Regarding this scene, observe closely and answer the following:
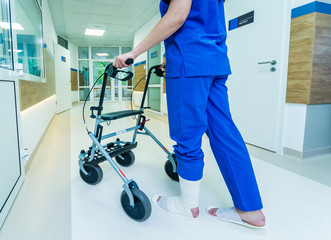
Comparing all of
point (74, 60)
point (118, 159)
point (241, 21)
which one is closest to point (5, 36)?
point (118, 159)

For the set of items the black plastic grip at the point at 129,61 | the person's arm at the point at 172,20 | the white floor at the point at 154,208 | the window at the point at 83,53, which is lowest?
the white floor at the point at 154,208

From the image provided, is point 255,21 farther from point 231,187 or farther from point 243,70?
point 231,187

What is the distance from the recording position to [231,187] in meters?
1.06

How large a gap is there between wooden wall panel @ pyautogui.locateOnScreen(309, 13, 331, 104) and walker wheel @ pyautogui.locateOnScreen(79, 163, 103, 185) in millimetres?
2002

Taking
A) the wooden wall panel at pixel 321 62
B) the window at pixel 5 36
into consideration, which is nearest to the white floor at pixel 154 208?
the wooden wall panel at pixel 321 62

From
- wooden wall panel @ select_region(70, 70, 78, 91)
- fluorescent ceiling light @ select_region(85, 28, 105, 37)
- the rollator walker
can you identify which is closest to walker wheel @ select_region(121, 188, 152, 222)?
the rollator walker

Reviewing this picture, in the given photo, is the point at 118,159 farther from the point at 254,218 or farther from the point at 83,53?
the point at 83,53

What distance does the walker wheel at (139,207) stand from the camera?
3.55 feet

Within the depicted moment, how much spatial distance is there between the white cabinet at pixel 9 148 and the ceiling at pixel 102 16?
14.6ft

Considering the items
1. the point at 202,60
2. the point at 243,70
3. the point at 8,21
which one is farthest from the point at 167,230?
the point at 243,70

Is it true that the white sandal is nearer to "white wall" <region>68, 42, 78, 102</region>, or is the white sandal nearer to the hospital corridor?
the hospital corridor

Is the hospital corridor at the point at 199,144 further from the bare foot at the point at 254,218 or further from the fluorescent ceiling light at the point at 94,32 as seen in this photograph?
the fluorescent ceiling light at the point at 94,32

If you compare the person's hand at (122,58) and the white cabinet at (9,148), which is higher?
the person's hand at (122,58)

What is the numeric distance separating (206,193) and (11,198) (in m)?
1.18
